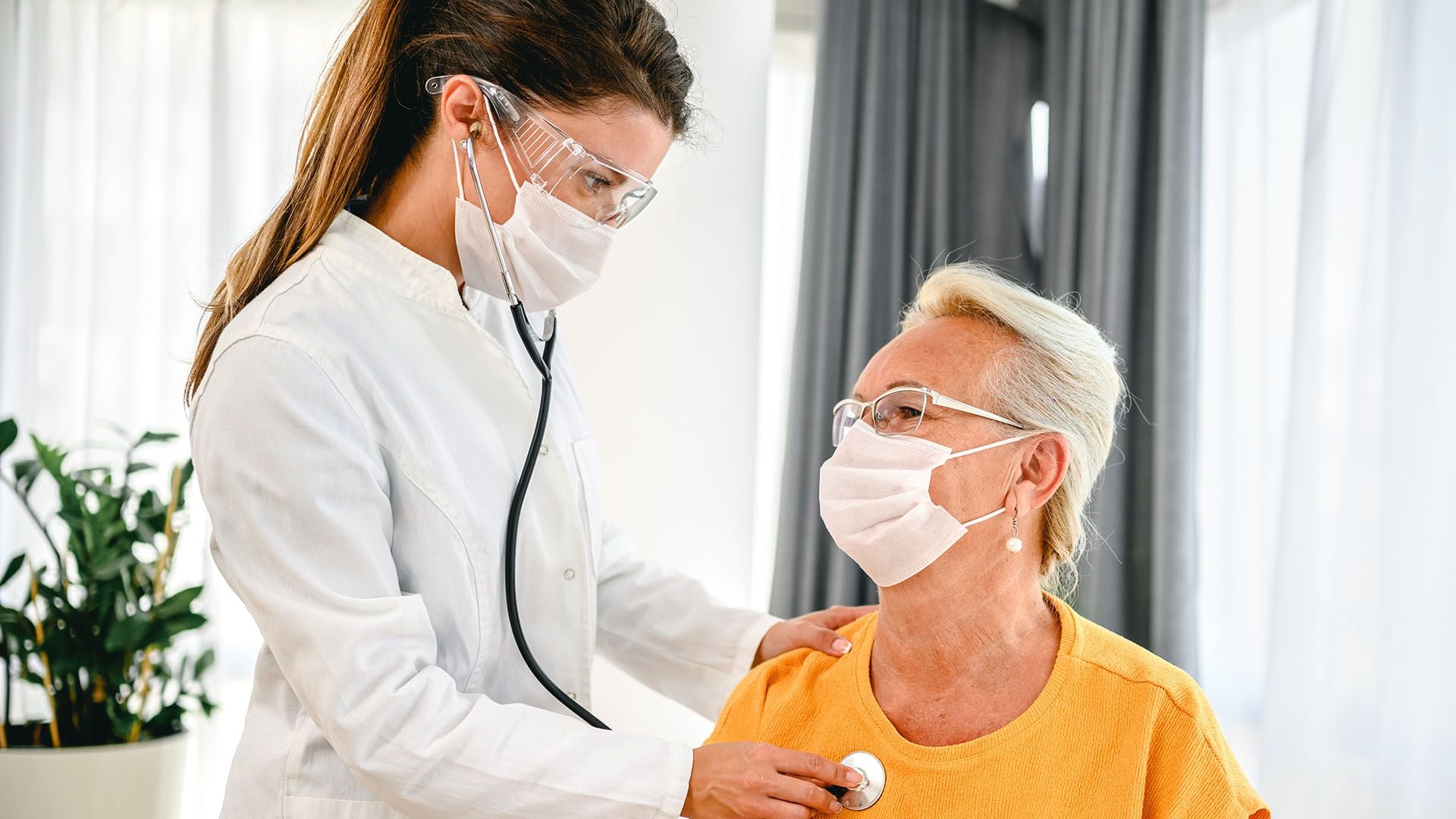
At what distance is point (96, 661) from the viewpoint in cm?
242

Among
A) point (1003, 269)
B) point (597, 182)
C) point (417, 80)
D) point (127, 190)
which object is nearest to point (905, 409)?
point (597, 182)

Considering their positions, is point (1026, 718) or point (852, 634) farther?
point (852, 634)

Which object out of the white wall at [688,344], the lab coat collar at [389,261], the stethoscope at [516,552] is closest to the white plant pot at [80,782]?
the white wall at [688,344]

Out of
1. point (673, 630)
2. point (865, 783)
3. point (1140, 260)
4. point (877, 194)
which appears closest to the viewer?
point (865, 783)

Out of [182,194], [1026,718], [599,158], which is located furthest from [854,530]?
[182,194]

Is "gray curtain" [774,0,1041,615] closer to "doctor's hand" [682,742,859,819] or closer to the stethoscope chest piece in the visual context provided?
the stethoscope chest piece

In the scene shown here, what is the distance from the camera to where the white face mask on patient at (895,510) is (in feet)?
4.38

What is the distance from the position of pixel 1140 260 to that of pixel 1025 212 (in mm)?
646

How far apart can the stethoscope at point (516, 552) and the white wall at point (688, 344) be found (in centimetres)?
127

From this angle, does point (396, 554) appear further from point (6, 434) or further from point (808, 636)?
point (6, 434)

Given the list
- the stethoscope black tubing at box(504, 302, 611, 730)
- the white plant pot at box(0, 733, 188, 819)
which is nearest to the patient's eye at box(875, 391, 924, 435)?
the stethoscope black tubing at box(504, 302, 611, 730)

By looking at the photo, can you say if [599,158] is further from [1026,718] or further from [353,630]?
[1026,718]

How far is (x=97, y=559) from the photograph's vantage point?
245cm

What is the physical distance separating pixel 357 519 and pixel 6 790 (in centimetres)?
183
